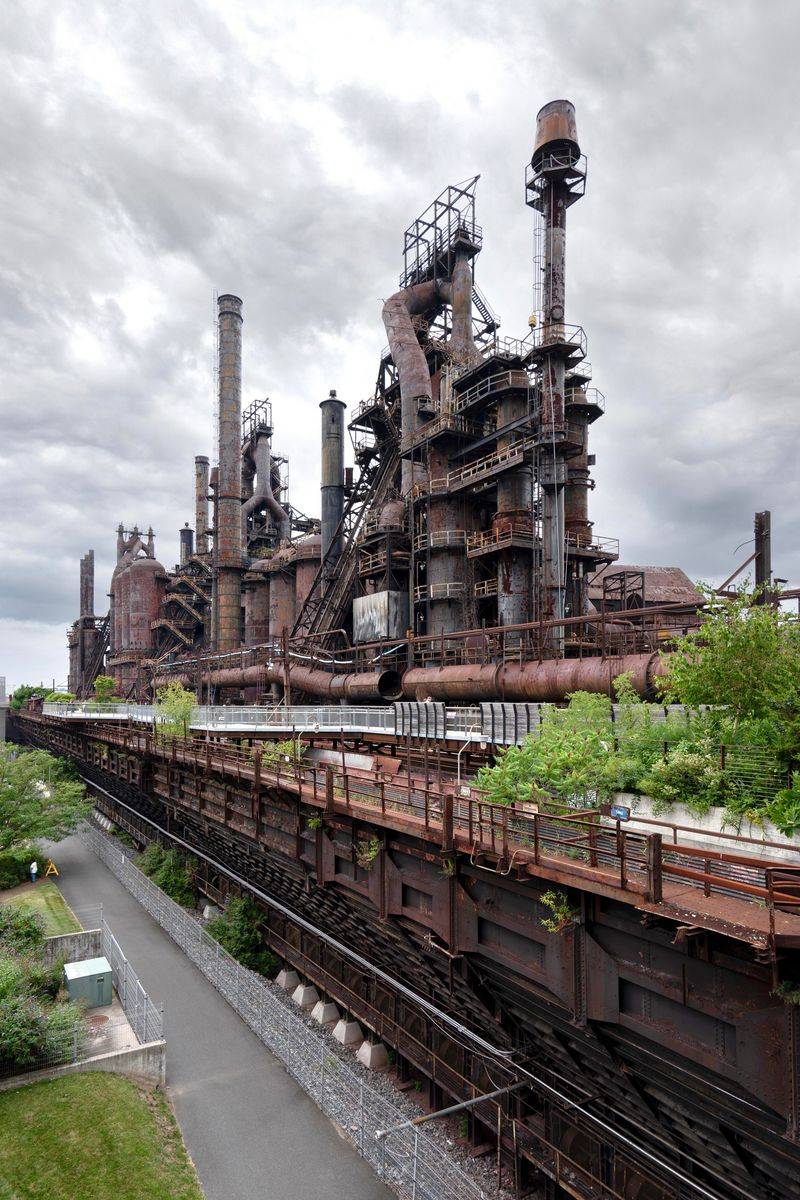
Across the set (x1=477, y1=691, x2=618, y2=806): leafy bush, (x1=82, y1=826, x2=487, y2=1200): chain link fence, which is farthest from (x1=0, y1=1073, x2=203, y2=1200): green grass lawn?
(x1=477, y1=691, x2=618, y2=806): leafy bush

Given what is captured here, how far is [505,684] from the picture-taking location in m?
25.5

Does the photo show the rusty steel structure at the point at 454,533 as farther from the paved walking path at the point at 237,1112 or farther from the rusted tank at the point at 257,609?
the paved walking path at the point at 237,1112

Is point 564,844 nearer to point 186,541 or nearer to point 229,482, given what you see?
point 229,482

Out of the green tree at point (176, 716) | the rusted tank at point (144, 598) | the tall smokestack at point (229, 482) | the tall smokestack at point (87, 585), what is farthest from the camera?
the tall smokestack at point (87, 585)

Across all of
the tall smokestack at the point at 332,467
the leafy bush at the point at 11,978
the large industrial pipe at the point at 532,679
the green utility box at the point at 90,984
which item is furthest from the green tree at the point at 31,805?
the tall smokestack at the point at 332,467

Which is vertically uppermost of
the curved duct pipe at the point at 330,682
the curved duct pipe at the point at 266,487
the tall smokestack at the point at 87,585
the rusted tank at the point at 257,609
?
the curved duct pipe at the point at 266,487

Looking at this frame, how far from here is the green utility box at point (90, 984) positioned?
19297mm

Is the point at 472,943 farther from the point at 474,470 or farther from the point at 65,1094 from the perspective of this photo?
the point at 474,470

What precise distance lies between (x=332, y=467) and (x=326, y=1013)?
42042mm

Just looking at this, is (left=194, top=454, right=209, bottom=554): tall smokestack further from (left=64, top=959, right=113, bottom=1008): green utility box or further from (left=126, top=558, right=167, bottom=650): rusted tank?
(left=64, top=959, right=113, bottom=1008): green utility box

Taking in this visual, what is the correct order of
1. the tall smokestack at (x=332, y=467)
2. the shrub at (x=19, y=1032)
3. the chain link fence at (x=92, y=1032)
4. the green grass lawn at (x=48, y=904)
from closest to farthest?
the shrub at (x=19, y=1032) < the chain link fence at (x=92, y=1032) < the green grass lawn at (x=48, y=904) < the tall smokestack at (x=332, y=467)

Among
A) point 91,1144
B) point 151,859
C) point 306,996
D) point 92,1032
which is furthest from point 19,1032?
point 151,859

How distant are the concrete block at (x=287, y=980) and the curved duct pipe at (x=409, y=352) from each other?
27.9 m

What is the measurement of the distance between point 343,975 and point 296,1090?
3724mm
